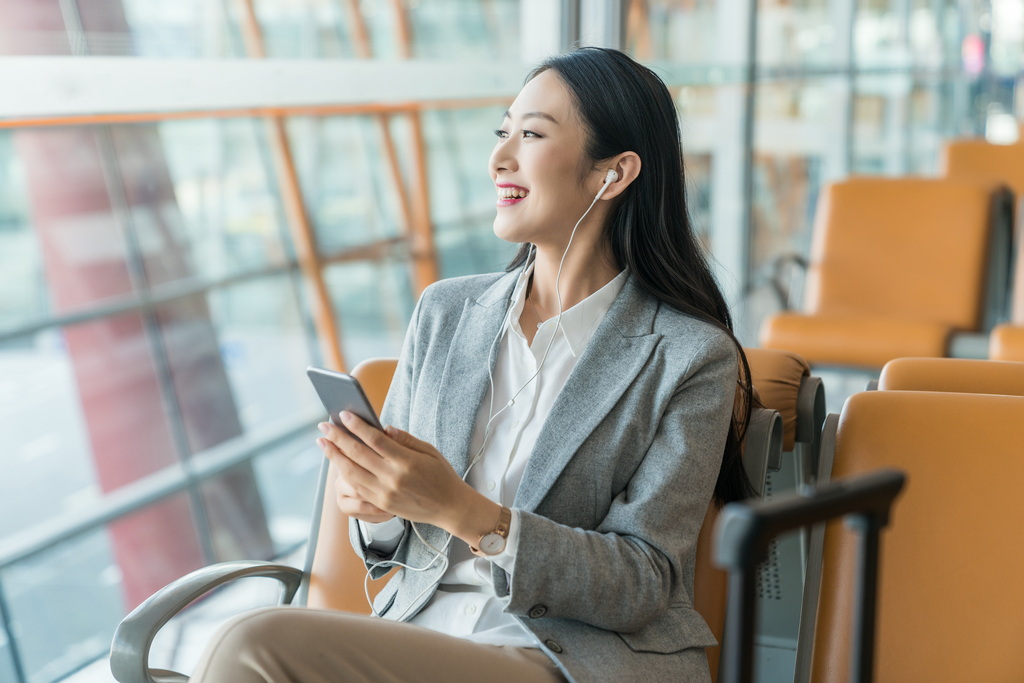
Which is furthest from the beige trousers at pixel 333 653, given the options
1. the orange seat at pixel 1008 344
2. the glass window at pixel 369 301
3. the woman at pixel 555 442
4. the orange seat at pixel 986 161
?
the glass window at pixel 369 301

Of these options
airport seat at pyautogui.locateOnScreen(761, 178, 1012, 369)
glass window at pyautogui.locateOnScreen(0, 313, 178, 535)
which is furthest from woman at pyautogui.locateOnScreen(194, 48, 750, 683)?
glass window at pyautogui.locateOnScreen(0, 313, 178, 535)

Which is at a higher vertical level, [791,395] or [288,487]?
[791,395]

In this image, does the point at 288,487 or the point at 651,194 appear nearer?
the point at 651,194

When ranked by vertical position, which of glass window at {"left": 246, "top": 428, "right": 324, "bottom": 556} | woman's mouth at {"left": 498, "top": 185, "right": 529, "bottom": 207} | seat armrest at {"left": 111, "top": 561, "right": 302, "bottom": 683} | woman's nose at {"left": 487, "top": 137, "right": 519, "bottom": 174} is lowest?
glass window at {"left": 246, "top": 428, "right": 324, "bottom": 556}

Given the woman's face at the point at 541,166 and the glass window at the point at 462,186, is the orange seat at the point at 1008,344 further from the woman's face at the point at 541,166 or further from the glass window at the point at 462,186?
the glass window at the point at 462,186

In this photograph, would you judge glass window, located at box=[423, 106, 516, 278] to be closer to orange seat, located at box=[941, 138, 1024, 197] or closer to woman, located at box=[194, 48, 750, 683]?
orange seat, located at box=[941, 138, 1024, 197]

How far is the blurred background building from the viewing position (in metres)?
3.80

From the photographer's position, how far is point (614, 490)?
1344 mm

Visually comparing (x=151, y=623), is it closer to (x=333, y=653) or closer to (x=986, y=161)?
(x=333, y=653)

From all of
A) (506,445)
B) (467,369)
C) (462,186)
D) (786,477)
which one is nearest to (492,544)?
(506,445)

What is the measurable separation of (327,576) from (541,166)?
2.47ft

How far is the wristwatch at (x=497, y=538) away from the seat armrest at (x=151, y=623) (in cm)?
42

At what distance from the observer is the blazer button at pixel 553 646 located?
124 cm

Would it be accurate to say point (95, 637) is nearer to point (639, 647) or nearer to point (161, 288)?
point (161, 288)
